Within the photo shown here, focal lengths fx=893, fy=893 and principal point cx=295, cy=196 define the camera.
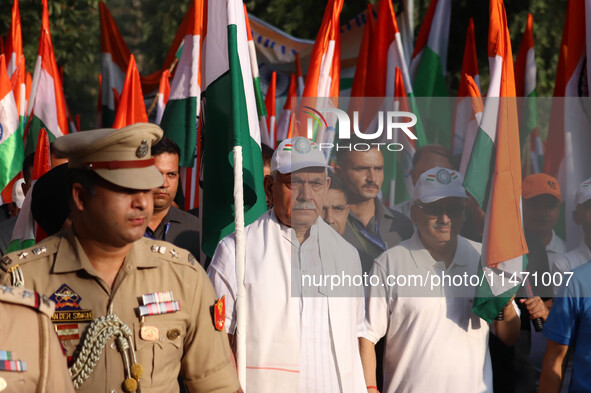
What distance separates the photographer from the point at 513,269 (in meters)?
4.75

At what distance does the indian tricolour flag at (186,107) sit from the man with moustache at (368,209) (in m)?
1.17

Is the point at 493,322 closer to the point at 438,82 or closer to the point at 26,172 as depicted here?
the point at 26,172

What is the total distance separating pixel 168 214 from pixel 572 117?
2978 millimetres

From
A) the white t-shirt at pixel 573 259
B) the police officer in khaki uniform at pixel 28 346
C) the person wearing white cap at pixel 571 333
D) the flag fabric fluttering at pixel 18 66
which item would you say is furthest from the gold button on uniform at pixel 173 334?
the flag fabric fluttering at pixel 18 66

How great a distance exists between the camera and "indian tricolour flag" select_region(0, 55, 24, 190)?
6.93 m

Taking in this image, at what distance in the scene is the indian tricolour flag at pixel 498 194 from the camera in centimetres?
461

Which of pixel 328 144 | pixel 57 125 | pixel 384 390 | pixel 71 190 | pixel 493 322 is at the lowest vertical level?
pixel 384 390

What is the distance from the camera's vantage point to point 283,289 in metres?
4.00

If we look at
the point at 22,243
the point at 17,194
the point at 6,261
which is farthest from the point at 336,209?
the point at 17,194

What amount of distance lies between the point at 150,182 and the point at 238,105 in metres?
1.35

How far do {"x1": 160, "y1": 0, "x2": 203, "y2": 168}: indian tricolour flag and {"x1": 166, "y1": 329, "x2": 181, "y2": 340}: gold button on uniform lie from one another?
325 cm

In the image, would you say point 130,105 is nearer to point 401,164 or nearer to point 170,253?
point 401,164

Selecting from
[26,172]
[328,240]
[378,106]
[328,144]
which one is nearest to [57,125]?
[26,172]

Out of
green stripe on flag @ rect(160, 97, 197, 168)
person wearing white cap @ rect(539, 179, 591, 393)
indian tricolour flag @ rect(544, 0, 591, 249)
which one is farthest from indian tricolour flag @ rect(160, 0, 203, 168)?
person wearing white cap @ rect(539, 179, 591, 393)
